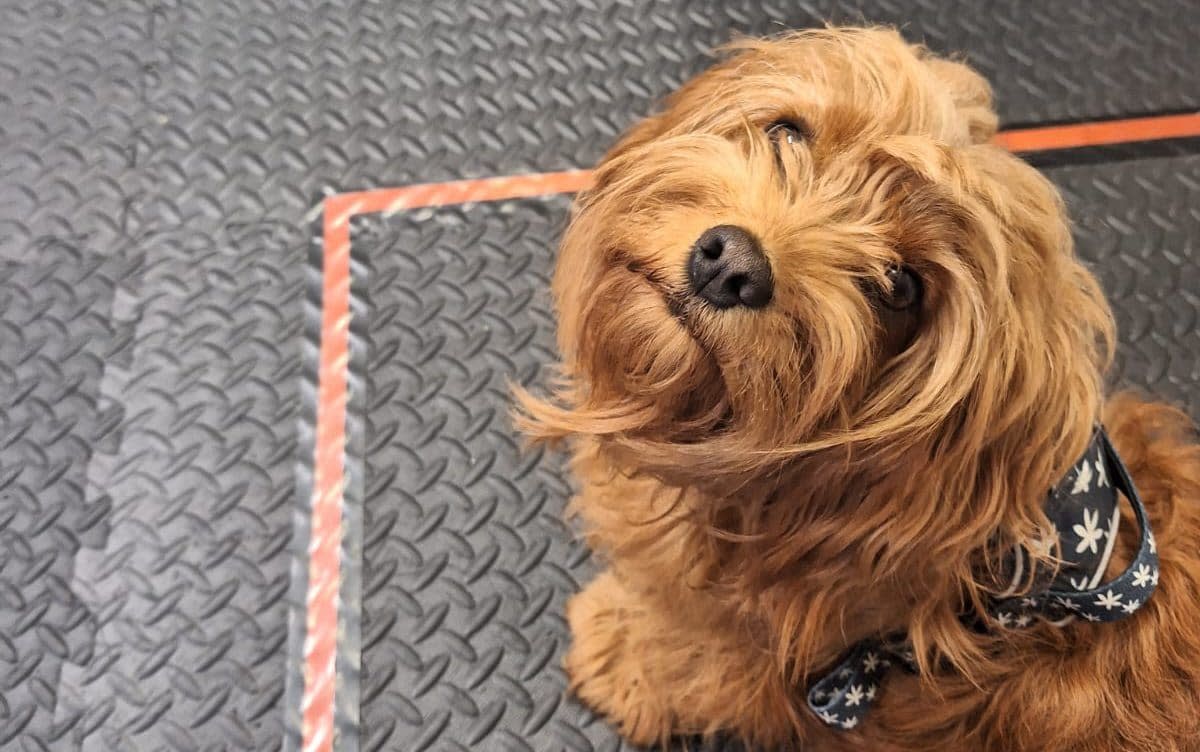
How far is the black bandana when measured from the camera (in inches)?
30.8

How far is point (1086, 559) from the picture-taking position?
785mm

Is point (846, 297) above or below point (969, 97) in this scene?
below

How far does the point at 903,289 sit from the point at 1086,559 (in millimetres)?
270

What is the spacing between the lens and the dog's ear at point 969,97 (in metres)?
0.79

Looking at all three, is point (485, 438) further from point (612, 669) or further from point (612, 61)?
point (612, 61)

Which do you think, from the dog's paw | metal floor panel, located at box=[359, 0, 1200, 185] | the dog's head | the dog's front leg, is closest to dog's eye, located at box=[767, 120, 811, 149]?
the dog's head

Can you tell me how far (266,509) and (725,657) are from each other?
1.98 ft

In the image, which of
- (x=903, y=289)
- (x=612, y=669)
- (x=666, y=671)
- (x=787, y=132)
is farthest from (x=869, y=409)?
(x=612, y=669)

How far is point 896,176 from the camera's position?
2.28 feet

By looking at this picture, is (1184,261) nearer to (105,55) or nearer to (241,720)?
(241,720)

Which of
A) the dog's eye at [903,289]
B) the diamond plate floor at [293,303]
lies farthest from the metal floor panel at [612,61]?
the dog's eye at [903,289]

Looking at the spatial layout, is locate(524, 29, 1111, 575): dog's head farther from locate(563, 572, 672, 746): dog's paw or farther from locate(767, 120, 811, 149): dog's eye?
locate(563, 572, 672, 746): dog's paw

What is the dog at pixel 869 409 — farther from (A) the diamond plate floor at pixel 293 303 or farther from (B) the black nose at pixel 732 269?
(A) the diamond plate floor at pixel 293 303

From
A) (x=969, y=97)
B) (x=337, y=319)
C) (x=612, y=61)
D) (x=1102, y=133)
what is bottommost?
(x=337, y=319)
